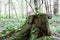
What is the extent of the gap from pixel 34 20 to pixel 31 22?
0.14m

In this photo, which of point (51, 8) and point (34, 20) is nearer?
point (34, 20)

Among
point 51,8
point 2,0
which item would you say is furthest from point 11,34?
point 51,8

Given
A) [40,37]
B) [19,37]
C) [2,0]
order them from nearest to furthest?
[19,37], [40,37], [2,0]

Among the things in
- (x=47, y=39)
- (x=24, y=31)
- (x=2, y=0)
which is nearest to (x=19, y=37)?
(x=24, y=31)

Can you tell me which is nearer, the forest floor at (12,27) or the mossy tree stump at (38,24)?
the mossy tree stump at (38,24)

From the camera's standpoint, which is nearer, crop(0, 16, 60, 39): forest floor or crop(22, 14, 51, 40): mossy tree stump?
crop(22, 14, 51, 40): mossy tree stump

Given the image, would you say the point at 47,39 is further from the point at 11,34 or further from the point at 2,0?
the point at 2,0

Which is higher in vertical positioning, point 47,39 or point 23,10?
point 23,10

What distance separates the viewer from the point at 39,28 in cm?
616

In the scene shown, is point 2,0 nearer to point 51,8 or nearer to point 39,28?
point 51,8

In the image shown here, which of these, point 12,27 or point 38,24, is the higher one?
point 38,24

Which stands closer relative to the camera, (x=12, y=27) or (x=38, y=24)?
(x=38, y=24)

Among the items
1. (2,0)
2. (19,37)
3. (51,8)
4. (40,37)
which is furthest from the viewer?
(51,8)

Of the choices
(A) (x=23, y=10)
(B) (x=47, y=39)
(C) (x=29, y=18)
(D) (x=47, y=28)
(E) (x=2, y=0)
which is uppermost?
(E) (x=2, y=0)
